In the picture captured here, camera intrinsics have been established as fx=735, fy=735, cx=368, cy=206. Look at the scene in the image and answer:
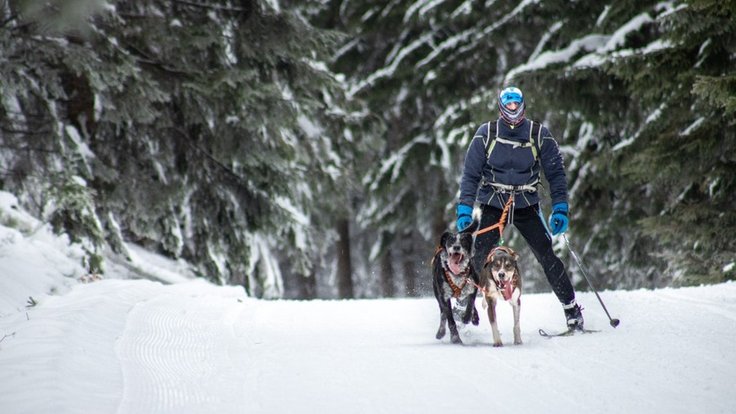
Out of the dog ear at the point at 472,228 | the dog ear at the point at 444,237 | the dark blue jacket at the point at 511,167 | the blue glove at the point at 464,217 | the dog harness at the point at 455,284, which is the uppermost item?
the dark blue jacket at the point at 511,167

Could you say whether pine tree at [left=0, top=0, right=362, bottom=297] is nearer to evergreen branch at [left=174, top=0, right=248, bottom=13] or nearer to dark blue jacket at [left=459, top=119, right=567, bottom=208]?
evergreen branch at [left=174, top=0, right=248, bottom=13]

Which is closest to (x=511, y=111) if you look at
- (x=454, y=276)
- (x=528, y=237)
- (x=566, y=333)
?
(x=528, y=237)

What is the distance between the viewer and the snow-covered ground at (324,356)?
13.5ft

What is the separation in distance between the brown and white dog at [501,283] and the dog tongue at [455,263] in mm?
235

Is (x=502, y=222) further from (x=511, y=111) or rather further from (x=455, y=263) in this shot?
(x=511, y=111)

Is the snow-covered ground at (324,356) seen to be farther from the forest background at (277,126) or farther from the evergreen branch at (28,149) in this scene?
the forest background at (277,126)

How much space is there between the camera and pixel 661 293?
27.6 feet

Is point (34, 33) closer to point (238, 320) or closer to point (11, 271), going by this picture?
point (11, 271)

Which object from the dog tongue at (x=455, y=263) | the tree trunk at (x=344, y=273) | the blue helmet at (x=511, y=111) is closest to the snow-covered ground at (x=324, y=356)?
the dog tongue at (x=455, y=263)

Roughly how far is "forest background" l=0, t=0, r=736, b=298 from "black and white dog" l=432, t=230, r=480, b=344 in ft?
10.2

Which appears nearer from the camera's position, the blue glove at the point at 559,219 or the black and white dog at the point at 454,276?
the black and white dog at the point at 454,276

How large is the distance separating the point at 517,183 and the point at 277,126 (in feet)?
20.5

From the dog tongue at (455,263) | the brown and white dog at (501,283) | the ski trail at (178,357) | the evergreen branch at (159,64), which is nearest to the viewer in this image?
the ski trail at (178,357)

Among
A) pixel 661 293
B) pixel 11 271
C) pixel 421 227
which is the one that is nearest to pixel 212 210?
pixel 11 271
